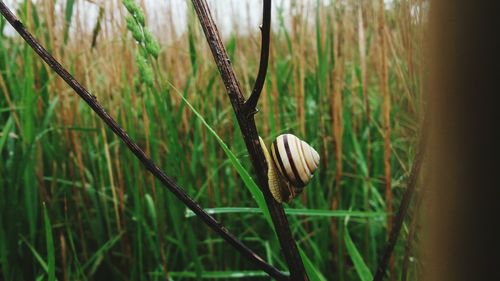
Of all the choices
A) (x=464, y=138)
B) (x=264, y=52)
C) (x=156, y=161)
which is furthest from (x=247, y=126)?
(x=156, y=161)

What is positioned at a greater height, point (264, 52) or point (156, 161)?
point (264, 52)

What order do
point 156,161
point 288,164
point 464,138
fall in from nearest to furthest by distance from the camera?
point 464,138 → point 288,164 → point 156,161

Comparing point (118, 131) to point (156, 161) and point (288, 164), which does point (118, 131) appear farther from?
point (156, 161)

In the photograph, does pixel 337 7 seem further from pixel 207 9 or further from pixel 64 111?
pixel 207 9

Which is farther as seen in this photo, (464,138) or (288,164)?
(288,164)

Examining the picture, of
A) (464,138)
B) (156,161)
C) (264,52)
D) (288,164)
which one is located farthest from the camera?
(156,161)

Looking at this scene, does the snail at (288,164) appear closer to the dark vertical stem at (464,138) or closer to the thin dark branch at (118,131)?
the thin dark branch at (118,131)
